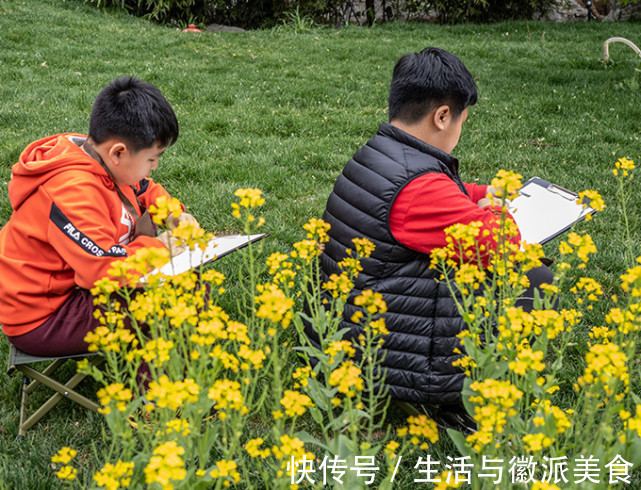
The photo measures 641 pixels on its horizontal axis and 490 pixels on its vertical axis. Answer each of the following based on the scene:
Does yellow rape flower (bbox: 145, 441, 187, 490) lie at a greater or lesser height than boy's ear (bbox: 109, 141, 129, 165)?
lesser

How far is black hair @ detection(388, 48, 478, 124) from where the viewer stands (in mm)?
2303

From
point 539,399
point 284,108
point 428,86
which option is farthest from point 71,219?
point 284,108

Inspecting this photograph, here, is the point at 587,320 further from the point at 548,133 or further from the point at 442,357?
the point at 548,133

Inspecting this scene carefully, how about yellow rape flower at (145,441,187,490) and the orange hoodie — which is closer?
yellow rape flower at (145,441,187,490)

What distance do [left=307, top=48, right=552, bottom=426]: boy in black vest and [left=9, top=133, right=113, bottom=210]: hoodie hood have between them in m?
0.98

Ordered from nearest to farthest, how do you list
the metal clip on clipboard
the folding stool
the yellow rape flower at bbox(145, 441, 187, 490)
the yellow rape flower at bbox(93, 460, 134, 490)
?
the yellow rape flower at bbox(145, 441, 187, 490), the yellow rape flower at bbox(93, 460, 134, 490), the folding stool, the metal clip on clipboard

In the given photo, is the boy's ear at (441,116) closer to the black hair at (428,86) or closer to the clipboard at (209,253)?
the black hair at (428,86)

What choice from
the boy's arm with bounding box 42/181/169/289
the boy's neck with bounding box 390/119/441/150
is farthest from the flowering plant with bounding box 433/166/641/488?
the boy's arm with bounding box 42/181/169/289

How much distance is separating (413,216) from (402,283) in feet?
0.85

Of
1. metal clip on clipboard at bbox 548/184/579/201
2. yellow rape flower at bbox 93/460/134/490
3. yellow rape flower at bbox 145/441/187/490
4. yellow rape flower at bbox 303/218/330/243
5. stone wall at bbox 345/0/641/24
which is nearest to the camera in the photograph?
yellow rape flower at bbox 145/441/187/490


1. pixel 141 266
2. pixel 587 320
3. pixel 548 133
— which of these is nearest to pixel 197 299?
pixel 141 266

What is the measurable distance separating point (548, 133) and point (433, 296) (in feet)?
13.4

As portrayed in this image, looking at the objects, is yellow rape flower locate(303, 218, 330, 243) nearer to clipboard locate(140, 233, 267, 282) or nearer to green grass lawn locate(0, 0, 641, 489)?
clipboard locate(140, 233, 267, 282)

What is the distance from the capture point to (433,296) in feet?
7.36
